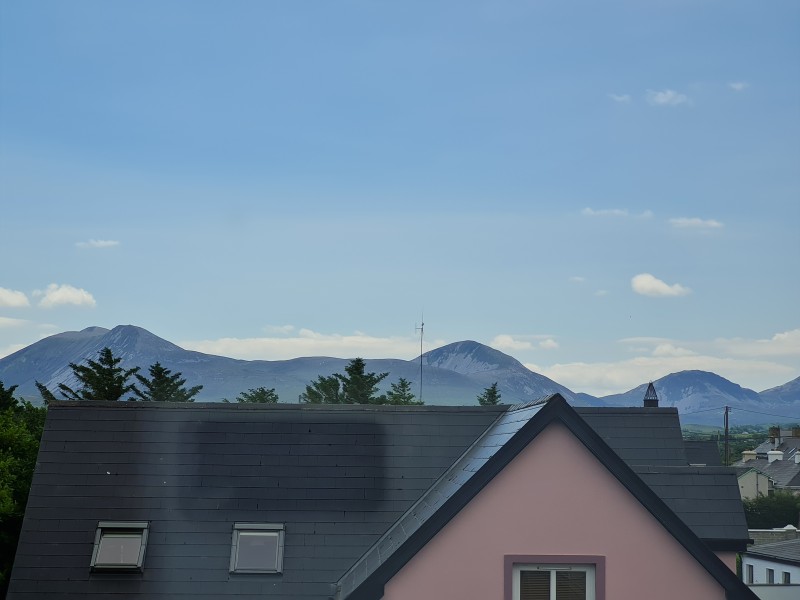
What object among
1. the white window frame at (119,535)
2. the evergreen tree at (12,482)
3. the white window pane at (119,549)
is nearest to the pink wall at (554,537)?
the white window frame at (119,535)

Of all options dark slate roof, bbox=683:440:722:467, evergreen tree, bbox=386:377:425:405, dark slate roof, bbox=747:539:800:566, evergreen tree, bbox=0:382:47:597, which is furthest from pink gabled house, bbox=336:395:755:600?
evergreen tree, bbox=386:377:425:405

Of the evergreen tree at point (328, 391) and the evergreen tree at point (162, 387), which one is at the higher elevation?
the evergreen tree at point (328, 391)

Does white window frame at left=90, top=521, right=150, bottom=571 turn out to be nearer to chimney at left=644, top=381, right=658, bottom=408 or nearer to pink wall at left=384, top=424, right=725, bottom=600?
pink wall at left=384, top=424, right=725, bottom=600

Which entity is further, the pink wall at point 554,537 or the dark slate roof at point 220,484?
the dark slate roof at point 220,484

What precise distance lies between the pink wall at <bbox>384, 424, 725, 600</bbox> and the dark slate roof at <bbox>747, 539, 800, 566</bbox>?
3389 cm

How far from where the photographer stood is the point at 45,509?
51.4ft

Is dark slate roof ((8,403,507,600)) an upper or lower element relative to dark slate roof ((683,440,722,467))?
lower

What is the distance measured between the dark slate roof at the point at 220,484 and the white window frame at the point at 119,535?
0.12 metres

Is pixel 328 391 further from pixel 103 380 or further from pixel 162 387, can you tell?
pixel 103 380

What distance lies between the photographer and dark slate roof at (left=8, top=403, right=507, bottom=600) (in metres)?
14.9

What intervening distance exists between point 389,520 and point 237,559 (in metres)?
2.62

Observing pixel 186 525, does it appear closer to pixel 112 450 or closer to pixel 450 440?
pixel 112 450

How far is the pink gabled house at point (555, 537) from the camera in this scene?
12875 mm

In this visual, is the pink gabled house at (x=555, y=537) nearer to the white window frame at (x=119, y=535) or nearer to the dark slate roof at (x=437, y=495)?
the dark slate roof at (x=437, y=495)
